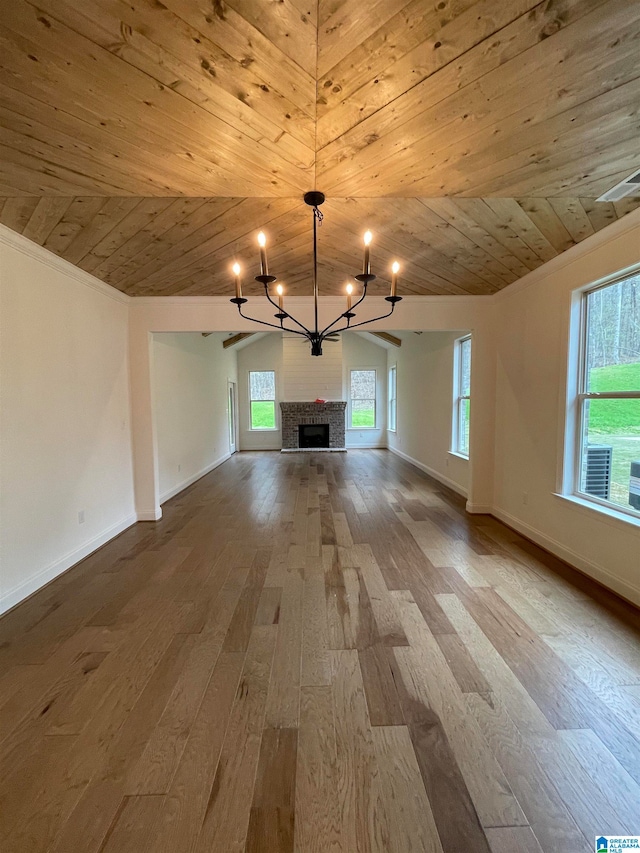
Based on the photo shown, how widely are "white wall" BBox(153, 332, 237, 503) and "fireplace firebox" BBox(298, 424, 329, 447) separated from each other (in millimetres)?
2182

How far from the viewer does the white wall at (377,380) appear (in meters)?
10.1

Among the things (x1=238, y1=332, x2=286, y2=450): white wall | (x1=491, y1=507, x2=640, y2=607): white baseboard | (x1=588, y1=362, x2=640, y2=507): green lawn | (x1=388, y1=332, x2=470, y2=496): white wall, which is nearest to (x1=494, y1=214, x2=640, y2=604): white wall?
(x1=491, y1=507, x2=640, y2=607): white baseboard

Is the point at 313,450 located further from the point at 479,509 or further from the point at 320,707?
the point at 320,707

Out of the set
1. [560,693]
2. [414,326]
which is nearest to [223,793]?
[560,693]

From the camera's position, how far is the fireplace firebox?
9812 millimetres

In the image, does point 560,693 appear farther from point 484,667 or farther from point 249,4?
point 249,4

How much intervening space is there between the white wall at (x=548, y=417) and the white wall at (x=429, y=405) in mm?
506

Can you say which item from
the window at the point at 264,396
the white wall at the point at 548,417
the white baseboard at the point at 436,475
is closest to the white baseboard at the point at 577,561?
the white wall at the point at 548,417

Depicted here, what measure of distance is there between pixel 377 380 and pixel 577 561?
7748 millimetres

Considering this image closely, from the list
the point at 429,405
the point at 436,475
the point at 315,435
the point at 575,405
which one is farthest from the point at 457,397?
the point at 315,435

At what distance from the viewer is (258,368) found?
9.89 meters

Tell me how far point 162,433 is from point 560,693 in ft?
16.3

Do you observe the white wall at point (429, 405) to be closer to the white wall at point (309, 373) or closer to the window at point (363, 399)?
the window at point (363, 399)

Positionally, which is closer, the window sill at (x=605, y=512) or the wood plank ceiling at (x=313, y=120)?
the wood plank ceiling at (x=313, y=120)
